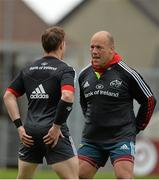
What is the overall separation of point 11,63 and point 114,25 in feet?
26.9

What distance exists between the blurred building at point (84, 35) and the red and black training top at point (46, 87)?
1066cm

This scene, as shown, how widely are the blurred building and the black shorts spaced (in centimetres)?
1065

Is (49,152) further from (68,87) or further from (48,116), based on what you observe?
(68,87)

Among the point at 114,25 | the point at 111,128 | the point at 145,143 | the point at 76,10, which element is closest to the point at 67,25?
the point at 76,10

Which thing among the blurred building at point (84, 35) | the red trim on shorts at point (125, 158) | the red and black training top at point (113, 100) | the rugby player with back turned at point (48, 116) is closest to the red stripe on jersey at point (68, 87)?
the rugby player with back turned at point (48, 116)

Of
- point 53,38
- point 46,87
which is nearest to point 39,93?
point 46,87

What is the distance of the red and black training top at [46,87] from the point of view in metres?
9.33

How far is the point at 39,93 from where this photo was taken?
30.7 feet

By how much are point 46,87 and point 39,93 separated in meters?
0.09

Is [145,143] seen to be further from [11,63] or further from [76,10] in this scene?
[76,10]

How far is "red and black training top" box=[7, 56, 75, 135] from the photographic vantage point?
9.33m

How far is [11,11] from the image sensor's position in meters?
22.9

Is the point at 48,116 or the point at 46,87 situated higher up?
the point at 46,87

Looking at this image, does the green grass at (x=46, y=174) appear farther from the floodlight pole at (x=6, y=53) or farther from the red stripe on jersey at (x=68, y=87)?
the red stripe on jersey at (x=68, y=87)
